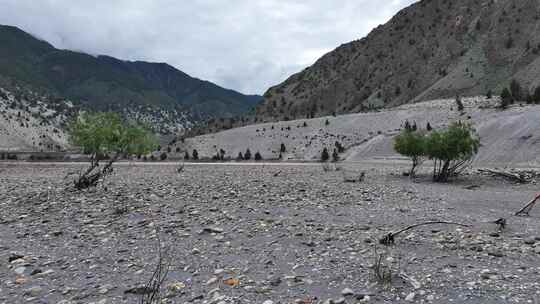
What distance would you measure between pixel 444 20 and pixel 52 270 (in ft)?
310

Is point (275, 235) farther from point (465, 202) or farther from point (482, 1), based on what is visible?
point (482, 1)

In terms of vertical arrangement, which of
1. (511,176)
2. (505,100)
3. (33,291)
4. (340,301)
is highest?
(505,100)

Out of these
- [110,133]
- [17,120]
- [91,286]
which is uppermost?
[17,120]

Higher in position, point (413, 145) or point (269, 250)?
point (413, 145)

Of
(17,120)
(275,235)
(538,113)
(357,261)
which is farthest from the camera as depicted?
(17,120)

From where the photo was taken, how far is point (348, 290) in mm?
7520

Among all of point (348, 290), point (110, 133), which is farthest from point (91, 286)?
point (110, 133)

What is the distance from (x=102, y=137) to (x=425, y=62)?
7236 centimetres

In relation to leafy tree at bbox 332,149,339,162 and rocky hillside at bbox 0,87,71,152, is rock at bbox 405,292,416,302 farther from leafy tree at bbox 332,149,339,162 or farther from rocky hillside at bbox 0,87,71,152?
rocky hillside at bbox 0,87,71,152

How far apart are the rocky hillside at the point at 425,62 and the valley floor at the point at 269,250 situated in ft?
173

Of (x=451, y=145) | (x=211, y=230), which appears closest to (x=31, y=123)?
(x=451, y=145)

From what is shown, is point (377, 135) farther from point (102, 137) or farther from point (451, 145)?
point (102, 137)

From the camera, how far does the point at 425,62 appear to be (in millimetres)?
83438

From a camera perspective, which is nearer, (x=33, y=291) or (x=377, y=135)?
(x=33, y=291)
